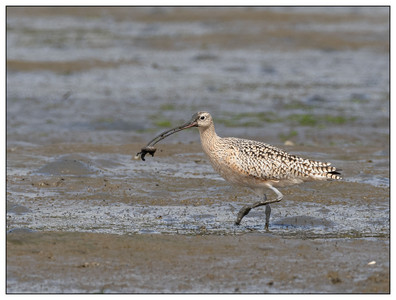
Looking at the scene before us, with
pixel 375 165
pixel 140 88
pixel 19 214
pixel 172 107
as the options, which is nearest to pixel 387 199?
pixel 375 165

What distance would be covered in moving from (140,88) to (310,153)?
6240mm

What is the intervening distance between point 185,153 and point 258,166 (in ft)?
13.0

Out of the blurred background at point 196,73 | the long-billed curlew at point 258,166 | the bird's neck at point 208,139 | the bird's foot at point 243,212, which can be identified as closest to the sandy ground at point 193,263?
the bird's foot at point 243,212

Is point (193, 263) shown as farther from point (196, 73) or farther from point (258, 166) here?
point (196, 73)

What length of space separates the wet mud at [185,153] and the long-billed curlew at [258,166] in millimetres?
437

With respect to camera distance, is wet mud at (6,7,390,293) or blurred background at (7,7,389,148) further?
blurred background at (7,7,389,148)

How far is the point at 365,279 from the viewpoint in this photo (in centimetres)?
671

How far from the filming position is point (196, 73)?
19609 mm

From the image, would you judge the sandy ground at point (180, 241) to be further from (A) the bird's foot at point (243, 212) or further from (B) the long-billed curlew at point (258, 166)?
(B) the long-billed curlew at point (258, 166)

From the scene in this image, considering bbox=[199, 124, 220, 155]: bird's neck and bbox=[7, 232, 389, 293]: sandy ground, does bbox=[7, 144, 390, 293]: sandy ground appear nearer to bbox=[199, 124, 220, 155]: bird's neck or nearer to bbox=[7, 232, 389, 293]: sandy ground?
bbox=[7, 232, 389, 293]: sandy ground

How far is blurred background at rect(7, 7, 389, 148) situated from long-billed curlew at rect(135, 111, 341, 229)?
4651 millimetres

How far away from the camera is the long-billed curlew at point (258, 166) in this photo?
847cm

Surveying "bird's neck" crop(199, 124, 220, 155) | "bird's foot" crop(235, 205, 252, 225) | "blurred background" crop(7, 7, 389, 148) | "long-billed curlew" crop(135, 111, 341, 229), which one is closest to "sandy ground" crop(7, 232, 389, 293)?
"bird's foot" crop(235, 205, 252, 225)

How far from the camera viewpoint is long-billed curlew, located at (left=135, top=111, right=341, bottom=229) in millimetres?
8469
